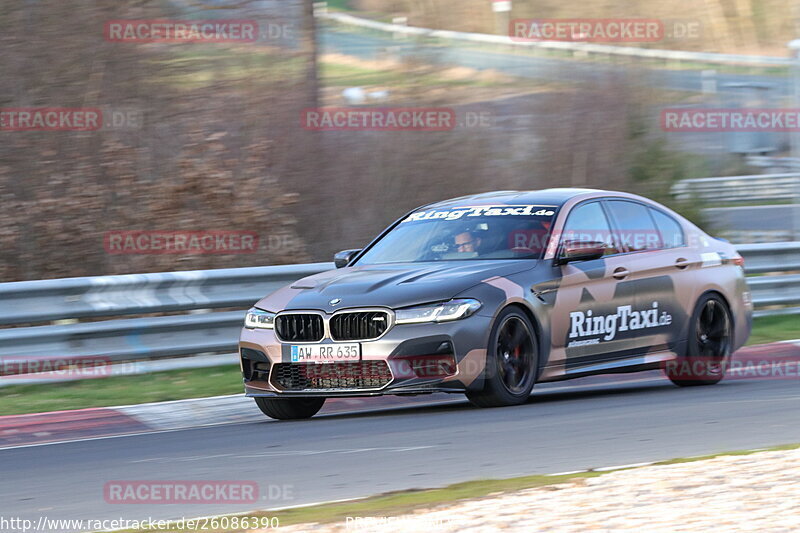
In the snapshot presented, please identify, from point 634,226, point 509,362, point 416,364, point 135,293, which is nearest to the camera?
point 416,364

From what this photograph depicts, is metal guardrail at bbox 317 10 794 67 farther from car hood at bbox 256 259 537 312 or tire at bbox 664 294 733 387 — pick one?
car hood at bbox 256 259 537 312

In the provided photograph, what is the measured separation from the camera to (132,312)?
12328 mm

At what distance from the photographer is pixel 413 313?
9016 millimetres

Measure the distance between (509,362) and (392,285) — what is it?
0.96 m

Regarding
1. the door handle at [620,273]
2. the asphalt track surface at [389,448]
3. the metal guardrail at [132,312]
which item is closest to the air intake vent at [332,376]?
the asphalt track surface at [389,448]

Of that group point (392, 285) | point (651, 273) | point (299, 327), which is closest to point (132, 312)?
point (299, 327)

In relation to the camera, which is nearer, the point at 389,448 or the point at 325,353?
the point at 389,448

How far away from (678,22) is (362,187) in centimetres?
1307

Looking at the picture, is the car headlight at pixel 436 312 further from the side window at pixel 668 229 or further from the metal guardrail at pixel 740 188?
the metal guardrail at pixel 740 188

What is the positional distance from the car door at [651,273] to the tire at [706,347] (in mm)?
221

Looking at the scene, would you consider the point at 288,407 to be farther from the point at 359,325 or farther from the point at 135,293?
the point at 135,293

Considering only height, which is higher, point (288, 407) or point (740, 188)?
point (740, 188)

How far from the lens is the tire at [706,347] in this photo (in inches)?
437

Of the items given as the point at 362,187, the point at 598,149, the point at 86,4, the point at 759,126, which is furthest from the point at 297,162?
the point at 759,126
